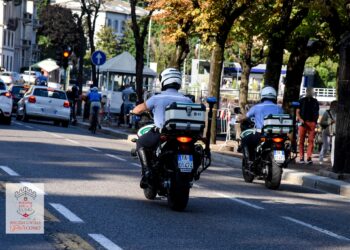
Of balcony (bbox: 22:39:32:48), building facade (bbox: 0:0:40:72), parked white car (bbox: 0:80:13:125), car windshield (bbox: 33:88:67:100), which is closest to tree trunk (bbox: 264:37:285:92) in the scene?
parked white car (bbox: 0:80:13:125)

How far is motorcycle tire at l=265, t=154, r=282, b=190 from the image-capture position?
55.7 feet

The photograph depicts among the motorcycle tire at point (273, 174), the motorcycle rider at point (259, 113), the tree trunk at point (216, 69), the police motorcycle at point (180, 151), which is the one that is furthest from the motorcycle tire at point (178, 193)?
the tree trunk at point (216, 69)

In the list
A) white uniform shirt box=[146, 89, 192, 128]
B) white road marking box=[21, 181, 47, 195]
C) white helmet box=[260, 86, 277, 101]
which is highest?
white helmet box=[260, 86, 277, 101]

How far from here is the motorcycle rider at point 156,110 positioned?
43.2ft

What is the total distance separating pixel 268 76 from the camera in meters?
27.7

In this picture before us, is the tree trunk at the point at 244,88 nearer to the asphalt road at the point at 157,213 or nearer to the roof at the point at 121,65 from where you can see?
the roof at the point at 121,65

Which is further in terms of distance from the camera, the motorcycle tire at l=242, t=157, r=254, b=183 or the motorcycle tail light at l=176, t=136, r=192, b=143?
the motorcycle tire at l=242, t=157, r=254, b=183

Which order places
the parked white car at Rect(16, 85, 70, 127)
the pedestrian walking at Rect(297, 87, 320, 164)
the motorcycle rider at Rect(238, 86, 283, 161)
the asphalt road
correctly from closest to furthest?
the asphalt road → the motorcycle rider at Rect(238, 86, 283, 161) → the pedestrian walking at Rect(297, 87, 320, 164) → the parked white car at Rect(16, 85, 70, 127)

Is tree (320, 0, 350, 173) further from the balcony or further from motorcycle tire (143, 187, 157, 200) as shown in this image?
the balcony

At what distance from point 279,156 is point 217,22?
13468mm

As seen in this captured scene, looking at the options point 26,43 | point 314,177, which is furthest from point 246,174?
point 26,43

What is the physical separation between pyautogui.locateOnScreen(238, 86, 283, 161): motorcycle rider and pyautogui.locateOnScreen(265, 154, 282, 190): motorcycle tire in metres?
0.77

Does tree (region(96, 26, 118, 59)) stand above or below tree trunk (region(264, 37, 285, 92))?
above

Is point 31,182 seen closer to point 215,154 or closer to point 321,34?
point 215,154
